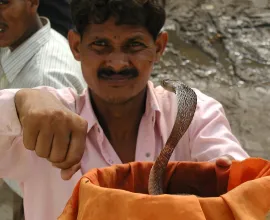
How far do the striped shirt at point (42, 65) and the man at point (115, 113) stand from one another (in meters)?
0.37

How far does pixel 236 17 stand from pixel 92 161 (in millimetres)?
2893

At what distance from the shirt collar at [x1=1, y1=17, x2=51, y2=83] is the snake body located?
0.96m

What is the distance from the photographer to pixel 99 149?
3.57 ft

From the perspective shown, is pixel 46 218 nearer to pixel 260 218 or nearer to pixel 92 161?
pixel 92 161

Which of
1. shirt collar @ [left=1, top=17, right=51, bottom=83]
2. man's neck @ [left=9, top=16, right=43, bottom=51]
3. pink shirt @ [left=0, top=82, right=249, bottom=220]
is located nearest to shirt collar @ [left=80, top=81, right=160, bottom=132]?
pink shirt @ [left=0, top=82, right=249, bottom=220]

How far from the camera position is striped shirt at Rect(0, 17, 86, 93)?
1.54 m

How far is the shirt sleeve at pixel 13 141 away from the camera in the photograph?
90 centimetres

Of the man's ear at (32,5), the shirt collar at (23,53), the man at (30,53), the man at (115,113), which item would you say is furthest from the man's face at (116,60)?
the man's ear at (32,5)

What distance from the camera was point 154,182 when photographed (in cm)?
70

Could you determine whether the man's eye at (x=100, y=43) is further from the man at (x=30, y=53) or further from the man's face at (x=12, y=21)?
the man's face at (x=12, y=21)

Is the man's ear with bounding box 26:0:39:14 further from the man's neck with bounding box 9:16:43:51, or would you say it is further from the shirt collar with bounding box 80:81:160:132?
the shirt collar with bounding box 80:81:160:132

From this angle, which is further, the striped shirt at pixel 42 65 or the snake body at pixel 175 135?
the striped shirt at pixel 42 65

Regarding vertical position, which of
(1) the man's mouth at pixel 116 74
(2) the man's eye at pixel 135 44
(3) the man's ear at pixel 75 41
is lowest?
(3) the man's ear at pixel 75 41

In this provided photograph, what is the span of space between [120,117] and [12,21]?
0.72m
